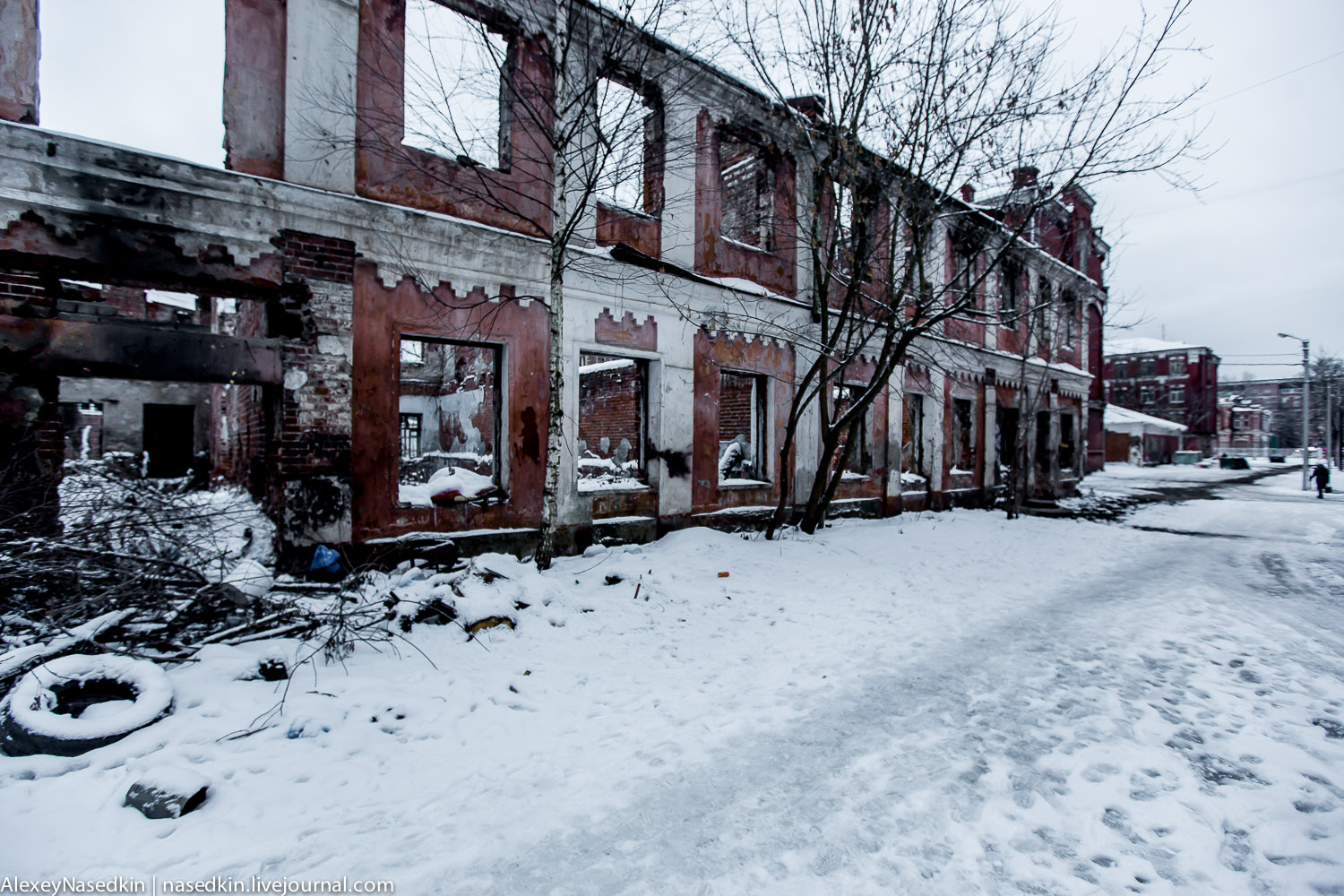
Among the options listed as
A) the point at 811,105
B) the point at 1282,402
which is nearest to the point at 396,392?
the point at 811,105

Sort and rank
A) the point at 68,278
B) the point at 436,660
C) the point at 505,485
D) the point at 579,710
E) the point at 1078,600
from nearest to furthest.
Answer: the point at 579,710 < the point at 436,660 < the point at 68,278 < the point at 1078,600 < the point at 505,485

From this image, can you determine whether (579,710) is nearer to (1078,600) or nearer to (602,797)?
(602,797)

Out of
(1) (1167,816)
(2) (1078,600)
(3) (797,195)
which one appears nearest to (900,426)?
(3) (797,195)

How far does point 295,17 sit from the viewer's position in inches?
220

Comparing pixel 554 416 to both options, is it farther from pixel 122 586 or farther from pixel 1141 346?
pixel 1141 346

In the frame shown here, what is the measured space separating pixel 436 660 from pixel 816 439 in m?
7.78

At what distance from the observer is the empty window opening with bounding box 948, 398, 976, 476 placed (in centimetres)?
1423

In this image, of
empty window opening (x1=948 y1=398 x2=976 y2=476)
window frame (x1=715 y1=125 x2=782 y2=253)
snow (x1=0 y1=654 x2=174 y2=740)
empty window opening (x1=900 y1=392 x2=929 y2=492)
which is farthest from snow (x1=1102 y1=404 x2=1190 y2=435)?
snow (x1=0 y1=654 x2=174 y2=740)

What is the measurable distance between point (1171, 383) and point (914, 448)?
49073 millimetres

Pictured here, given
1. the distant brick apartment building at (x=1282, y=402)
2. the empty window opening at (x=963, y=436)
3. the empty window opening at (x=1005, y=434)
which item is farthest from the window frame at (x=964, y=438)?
the distant brick apartment building at (x=1282, y=402)

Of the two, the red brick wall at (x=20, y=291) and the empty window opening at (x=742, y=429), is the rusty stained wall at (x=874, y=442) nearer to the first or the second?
the empty window opening at (x=742, y=429)

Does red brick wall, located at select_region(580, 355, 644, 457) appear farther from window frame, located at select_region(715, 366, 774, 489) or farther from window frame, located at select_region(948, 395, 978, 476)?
window frame, located at select_region(948, 395, 978, 476)

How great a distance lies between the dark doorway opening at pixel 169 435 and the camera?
50.9ft

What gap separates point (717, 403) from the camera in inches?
355
